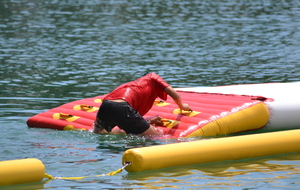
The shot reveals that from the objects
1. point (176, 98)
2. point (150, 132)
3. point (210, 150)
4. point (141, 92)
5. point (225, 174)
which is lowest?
point (150, 132)

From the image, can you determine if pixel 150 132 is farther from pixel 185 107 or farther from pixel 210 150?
pixel 210 150

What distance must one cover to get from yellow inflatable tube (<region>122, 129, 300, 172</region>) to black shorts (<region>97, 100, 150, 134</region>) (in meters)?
1.38

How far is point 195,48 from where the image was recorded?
22.4m

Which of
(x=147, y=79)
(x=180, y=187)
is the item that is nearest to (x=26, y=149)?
(x=147, y=79)

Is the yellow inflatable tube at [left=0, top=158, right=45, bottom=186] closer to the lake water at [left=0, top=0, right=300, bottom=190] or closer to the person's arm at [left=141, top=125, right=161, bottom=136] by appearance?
the lake water at [left=0, top=0, right=300, bottom=190]

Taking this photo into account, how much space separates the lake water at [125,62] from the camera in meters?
7.95

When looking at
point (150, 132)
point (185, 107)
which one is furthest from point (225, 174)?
point (185, 107)

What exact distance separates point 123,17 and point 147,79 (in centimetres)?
2311

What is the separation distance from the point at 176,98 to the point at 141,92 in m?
0.54

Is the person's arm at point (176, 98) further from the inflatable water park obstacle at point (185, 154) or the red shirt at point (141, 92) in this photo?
the inflatable water park obstacle at point (185, 154)

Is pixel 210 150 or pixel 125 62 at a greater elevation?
pixel 210 150

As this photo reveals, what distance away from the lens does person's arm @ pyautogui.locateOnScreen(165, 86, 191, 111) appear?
9.74 metres

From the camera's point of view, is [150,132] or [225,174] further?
[150,132]

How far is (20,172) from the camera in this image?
23.8 feet
